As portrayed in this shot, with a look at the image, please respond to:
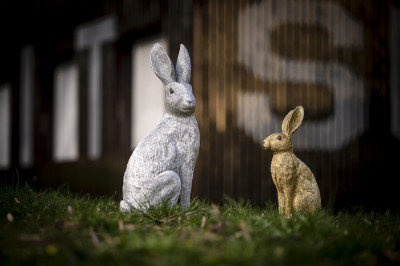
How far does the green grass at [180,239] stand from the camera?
266 centimetres

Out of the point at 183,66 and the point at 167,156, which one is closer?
the point at 167,156

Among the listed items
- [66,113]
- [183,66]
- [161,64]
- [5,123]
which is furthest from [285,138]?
[5,123]

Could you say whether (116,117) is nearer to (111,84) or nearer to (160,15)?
(111,84)

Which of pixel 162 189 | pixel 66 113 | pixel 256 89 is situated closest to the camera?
pixel 162 189

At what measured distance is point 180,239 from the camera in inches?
120

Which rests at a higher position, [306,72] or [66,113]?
[306,72]

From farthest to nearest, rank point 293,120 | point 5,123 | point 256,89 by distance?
point 5,123
point 256,89
point 293,120

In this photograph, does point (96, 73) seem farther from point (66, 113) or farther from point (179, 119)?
point (179, 119)

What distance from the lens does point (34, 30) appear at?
36.3ft

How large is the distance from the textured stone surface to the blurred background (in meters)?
2.22

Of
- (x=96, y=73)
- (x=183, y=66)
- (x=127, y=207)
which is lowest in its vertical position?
(x=127, y=207)

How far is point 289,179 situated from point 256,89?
8.64ft

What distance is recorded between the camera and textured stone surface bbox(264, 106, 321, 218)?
4.24 meters

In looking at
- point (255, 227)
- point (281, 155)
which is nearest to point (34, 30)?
point (281, 155)
